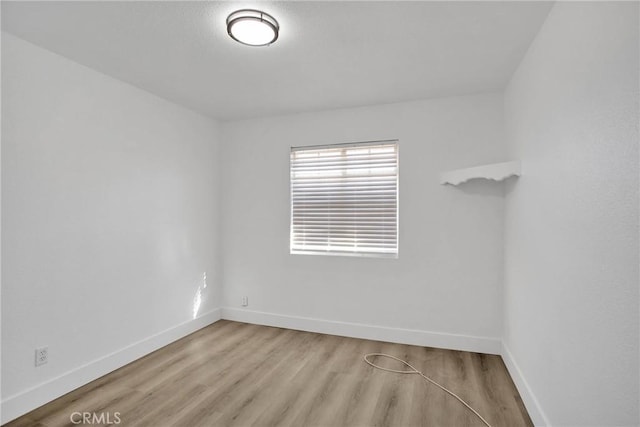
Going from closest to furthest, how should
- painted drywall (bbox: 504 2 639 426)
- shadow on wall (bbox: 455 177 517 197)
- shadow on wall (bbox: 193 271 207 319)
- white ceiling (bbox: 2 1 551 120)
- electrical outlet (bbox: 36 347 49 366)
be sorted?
painted drywall (bbox: 504 2 639 426) → white ceiling (bbox: 2 1 551 120) → electrical outlet (bbox: 36 347 49 366) → shadow on wall (bbox: 455 177 517 197) → shadow on wall (bbox: 193 271 207 319)

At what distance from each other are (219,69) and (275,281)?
2.43m

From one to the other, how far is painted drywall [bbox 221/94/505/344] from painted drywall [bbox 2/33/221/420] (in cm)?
67

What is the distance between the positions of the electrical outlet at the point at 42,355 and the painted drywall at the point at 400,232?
2056 millimetres

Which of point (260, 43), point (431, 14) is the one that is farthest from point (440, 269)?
point (260, 43)

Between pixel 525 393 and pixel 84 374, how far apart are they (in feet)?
11.0

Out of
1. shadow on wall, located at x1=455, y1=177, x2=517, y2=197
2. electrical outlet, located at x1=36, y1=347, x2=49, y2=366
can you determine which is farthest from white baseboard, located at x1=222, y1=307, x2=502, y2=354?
electrical outlet, located at x1=36, y1=347, x2=49, y2=366

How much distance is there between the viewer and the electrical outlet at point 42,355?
7.64 ft

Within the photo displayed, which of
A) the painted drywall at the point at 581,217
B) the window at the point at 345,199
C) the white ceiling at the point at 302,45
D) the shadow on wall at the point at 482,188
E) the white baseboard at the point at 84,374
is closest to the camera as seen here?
the painted drywall at the point at 581,217

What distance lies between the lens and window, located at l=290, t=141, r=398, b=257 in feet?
11.8

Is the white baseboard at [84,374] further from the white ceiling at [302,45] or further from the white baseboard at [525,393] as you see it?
the white baseboard at [525,393]

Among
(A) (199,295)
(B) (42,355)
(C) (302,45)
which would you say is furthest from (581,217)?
(A) (199,295)

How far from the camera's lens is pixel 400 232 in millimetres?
3531

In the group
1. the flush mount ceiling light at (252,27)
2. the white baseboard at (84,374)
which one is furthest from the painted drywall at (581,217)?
the white baseboard at (84,374)

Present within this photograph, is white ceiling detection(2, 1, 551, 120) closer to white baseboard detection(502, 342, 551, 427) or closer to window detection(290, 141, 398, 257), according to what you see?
window detection(290, 141, 398, 257)
